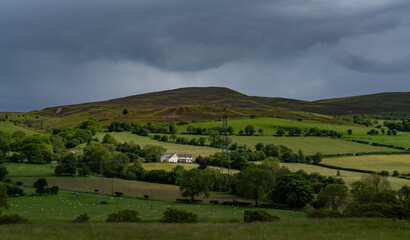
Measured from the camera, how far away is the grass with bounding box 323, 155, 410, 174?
101 meters

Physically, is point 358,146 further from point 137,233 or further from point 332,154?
point 137,233

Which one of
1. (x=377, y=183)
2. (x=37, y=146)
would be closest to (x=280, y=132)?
(x=377, y=183)

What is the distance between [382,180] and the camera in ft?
251

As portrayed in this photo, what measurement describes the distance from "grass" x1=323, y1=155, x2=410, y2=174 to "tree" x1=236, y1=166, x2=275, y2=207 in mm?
44453

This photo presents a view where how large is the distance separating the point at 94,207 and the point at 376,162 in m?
84.5

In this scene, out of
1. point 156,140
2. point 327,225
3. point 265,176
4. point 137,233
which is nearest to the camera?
point 137,233

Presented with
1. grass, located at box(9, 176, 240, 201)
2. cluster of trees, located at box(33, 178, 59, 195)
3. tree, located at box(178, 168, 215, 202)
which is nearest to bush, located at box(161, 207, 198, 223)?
tree, located at box(178, 168, 215, 202)

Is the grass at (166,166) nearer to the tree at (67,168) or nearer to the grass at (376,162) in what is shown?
the tree at (67,168)

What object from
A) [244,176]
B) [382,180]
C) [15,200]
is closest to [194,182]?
[244,176]

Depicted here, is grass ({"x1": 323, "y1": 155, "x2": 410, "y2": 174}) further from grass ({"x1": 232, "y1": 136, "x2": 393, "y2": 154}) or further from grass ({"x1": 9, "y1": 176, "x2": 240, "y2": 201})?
grass ({"x1": 9, "y1": 176, "x2": 240, "y2": 201})

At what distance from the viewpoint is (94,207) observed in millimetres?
59312

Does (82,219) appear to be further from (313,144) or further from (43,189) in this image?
(313,144)

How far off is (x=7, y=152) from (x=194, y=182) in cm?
6658

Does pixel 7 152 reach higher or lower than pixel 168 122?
lower
